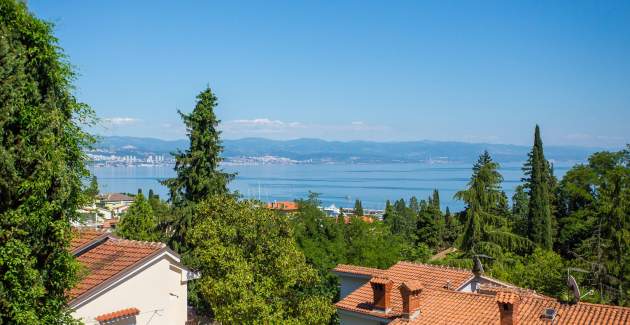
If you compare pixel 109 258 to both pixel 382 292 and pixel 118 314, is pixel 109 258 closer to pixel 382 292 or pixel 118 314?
pixel 118 314

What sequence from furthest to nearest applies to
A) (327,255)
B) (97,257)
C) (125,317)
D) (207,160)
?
(327,255) < (207,160) < (97,257) < (125,317)

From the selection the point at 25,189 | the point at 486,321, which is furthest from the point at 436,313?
the point at 25,189

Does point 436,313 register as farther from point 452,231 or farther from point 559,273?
point 452,231

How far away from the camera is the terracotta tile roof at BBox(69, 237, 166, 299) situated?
39.8 feet

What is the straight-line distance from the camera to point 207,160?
2409 centimetres

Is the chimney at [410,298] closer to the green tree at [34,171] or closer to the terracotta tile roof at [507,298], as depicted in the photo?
the terracotta tile roof at [507,298]

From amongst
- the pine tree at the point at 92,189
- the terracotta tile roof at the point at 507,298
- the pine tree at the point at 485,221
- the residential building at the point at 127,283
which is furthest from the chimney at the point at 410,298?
the pine tree at the point at 485,221

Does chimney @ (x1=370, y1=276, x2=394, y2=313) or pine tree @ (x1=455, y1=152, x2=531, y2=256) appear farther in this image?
pine tree @ (x1=455, y1=152, x2=531, y2=256)

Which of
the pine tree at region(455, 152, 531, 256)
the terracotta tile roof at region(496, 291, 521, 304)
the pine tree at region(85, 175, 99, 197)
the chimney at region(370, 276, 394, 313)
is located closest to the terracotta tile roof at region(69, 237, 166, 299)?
the pine tree at region(85, 175, 99, 197)

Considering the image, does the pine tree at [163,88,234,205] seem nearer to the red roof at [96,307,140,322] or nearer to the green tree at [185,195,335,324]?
the green tree at [185,195,335,324]

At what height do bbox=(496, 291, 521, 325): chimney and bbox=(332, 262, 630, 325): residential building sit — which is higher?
bbox=(496, 291, 521, 325): chimney

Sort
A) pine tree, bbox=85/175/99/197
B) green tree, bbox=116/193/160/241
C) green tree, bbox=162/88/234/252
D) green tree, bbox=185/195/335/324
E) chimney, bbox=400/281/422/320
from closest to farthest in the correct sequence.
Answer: pine tree, bbox=85/175/99/197
green tree, bbox=185/195/335/324
chimney, bbox=400/281/422/320
green tree, bbox=162/88/234/252
green tree, bbox=116/193/160/241

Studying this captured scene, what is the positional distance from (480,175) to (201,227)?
19.6 m

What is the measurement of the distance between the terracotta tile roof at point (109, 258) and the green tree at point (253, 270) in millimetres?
1350
